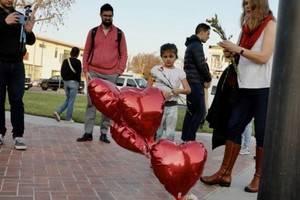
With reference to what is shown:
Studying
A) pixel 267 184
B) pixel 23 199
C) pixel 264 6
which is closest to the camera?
pixel 267 184

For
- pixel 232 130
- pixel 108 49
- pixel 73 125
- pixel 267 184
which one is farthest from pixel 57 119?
pixel 267 184

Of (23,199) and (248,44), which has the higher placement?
(248,44)

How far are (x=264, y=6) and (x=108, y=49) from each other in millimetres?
2732

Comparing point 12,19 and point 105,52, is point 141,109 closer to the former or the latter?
point 12,19

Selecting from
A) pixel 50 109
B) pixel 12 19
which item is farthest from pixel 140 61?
pixel 12 19

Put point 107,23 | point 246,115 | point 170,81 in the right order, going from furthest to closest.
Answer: point 107,23
point 170,81
point 246,115

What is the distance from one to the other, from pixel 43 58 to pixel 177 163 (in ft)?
200

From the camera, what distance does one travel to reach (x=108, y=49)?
582 centimetres

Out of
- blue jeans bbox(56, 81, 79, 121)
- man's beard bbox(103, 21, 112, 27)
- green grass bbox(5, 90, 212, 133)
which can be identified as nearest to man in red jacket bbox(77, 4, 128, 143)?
man's beard bbox(103, 21, 112, 27)

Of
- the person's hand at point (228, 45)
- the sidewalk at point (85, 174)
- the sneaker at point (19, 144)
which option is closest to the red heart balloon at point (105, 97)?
the sidewalk at point (85, 174)

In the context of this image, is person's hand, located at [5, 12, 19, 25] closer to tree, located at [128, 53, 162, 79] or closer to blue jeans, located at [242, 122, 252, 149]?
blue jeans, located at [242, 122, 252, 149]

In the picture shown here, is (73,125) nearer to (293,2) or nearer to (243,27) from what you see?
(243,27)

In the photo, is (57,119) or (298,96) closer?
(298,96)

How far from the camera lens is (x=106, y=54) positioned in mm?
5785
